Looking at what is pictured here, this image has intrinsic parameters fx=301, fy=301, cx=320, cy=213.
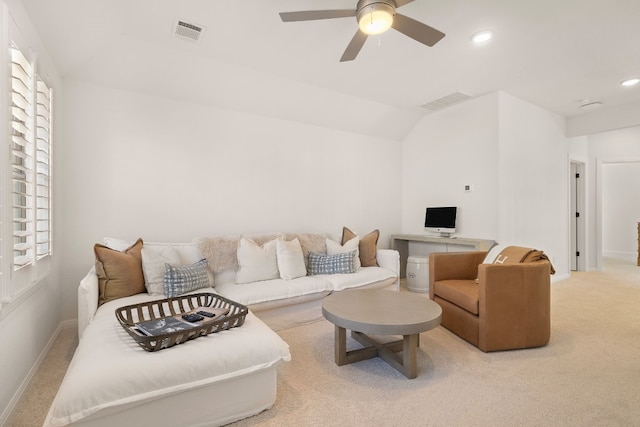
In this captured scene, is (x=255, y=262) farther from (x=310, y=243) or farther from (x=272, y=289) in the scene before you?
(x=310, y=243)

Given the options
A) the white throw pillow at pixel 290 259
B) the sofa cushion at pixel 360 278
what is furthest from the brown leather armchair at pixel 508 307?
the white throw pillow at pixel 290 259

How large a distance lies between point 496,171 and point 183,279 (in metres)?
3.84

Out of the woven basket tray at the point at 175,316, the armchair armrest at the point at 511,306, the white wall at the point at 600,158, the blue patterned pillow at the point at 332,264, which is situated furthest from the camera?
the white wall at the point at 600,158

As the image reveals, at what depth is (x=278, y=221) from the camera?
12.9 feet

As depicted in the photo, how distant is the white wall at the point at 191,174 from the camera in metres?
2.88

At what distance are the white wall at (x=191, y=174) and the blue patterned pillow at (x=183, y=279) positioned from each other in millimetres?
720

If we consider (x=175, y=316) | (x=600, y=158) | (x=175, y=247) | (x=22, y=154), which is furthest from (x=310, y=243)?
(x=600, y=158)

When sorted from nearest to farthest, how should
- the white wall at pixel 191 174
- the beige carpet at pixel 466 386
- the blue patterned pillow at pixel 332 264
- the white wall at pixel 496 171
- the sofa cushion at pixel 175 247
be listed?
the beige carpet at pixel 466 386, the sofa cushion at pixel 175 247, the white wall at pixel 191 174, the blue patterned pillow at pixel 332 264, the white wall at pixel 496 171

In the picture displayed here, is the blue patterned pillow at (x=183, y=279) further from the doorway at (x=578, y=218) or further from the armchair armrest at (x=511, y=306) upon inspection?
the doorway at (x=578, y=218)

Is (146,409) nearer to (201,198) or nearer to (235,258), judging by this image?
(235,258)

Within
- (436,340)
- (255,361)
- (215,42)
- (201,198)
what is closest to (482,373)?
(436,340)

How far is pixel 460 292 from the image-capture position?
2686 millimetres

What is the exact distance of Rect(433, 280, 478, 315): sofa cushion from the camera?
253 cm

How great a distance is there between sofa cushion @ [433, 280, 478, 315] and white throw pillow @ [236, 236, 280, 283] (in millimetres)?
1672
